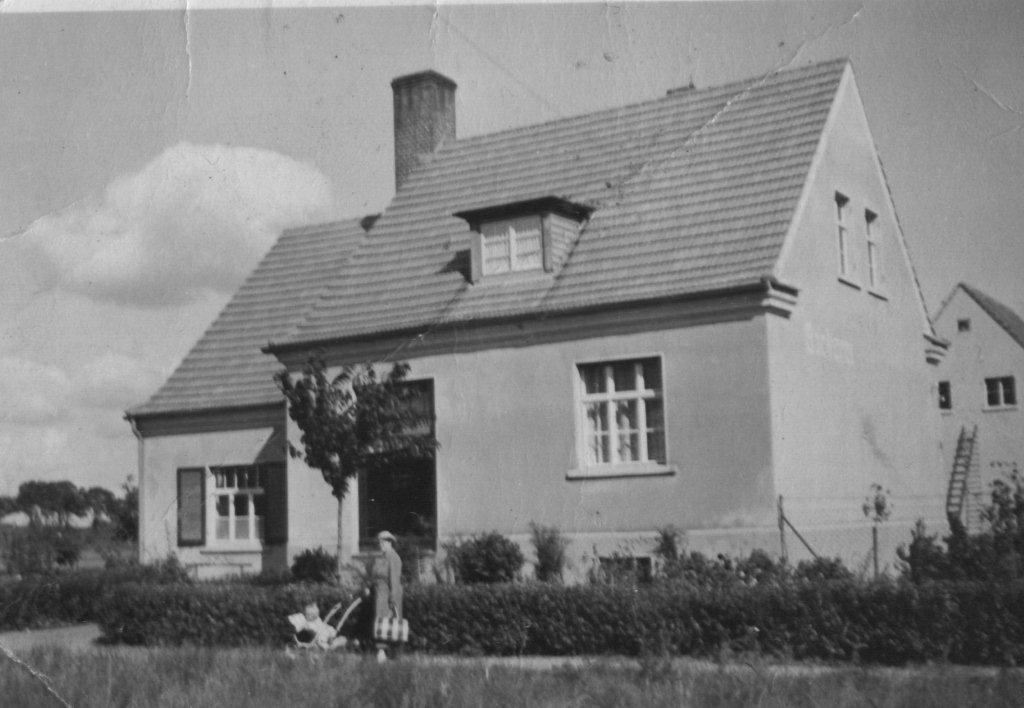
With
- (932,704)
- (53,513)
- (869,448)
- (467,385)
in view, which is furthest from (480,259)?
(932,704)

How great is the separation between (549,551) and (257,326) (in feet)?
34.4

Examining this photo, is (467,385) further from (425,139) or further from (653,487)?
(425,139)

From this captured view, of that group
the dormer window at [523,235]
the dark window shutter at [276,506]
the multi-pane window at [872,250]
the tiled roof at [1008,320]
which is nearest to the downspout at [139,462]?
the dark window shutter at [276,506]

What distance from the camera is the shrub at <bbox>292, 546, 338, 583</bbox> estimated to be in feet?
65.1

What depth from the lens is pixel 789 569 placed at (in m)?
15.2

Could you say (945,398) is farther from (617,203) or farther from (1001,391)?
(617,203)

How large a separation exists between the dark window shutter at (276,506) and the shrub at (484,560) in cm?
553

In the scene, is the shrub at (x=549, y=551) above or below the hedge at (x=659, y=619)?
above

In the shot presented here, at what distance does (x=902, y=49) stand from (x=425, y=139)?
12039 mm

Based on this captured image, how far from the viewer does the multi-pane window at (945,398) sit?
37112mm

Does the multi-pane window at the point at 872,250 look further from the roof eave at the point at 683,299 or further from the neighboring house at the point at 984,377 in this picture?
the neighboring house at the point at 984,377

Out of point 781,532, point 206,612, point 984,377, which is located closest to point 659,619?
point 781,532

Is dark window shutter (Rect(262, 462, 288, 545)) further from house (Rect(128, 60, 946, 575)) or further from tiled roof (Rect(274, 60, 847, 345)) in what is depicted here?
tiled roof (Rect(274, 60, 847, 345))

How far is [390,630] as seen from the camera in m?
13.8
